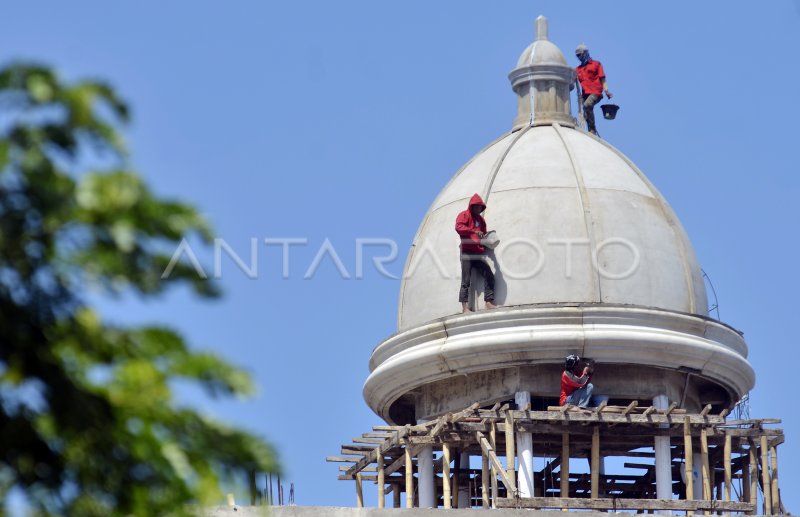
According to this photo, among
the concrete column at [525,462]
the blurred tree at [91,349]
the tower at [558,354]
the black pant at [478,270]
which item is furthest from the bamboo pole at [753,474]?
the blurred tree at [91,349]

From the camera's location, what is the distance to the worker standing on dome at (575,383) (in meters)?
36.1

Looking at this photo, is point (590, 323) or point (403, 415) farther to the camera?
point (403, 415)

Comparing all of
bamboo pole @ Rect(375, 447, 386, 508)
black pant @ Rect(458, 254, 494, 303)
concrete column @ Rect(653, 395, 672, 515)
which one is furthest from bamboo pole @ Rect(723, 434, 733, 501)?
bamboo pole @ Rect(375, 447, 386, 508)

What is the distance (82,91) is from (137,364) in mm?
1482

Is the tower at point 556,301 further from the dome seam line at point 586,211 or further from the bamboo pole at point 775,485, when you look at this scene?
the bamboo pole at point 775,485

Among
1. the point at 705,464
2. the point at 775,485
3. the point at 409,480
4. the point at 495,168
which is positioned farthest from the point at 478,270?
the point at 775,485

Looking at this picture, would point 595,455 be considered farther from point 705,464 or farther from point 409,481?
point 409,481

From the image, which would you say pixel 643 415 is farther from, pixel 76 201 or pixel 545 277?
pixel 76 201

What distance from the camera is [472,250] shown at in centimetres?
3791

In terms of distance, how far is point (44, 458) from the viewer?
10578mm

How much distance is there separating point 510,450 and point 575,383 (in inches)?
72.4

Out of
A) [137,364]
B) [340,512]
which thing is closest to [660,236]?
[340,512]

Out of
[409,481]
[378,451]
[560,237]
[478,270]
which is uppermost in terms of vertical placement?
[560,237]

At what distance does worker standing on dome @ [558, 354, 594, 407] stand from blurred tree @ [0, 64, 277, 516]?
25.4 metres
